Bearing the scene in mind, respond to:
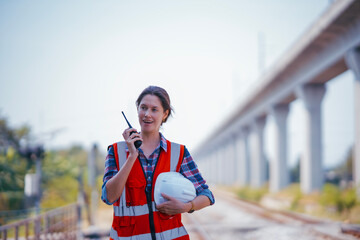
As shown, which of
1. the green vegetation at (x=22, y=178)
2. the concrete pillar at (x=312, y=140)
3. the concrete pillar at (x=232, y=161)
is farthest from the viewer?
the concrete pillar at (x=232, y=161)

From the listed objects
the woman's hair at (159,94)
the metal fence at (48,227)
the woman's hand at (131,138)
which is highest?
the woman's hair at (159,94)

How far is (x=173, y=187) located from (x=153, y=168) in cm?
17

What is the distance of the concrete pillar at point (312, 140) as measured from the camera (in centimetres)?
2198

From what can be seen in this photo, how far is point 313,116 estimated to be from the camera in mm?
22891

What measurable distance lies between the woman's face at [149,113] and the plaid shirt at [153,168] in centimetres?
10

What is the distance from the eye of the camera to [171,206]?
2.30m

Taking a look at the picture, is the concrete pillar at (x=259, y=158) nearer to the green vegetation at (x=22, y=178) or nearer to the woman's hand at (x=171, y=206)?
the green vegetation at (x=22, y=178)

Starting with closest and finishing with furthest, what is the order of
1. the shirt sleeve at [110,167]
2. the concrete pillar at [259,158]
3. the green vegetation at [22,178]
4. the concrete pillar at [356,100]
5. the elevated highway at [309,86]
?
the shirt sleeve at [110,167]
the green vegetation at [22,178]
the concrete pillar at [356,100]
the elevated highway at [309,86]
the concrete pillar at [259,158]

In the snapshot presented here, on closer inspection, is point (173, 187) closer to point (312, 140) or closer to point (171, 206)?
point (171, 206)

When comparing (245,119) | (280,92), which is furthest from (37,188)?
(245,119)

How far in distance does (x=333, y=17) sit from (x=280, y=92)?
11698mm

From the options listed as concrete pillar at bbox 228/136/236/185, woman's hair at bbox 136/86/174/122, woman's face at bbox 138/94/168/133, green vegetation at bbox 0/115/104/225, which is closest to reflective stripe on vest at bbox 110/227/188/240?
woman's face at bbox 138/94/168/133

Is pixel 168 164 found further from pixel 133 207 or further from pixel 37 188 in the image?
pixel 37 188

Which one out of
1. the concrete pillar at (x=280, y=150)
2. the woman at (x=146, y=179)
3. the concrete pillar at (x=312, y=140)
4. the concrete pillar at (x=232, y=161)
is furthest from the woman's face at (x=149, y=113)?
the concrete pillar at (x=232, y=161)
